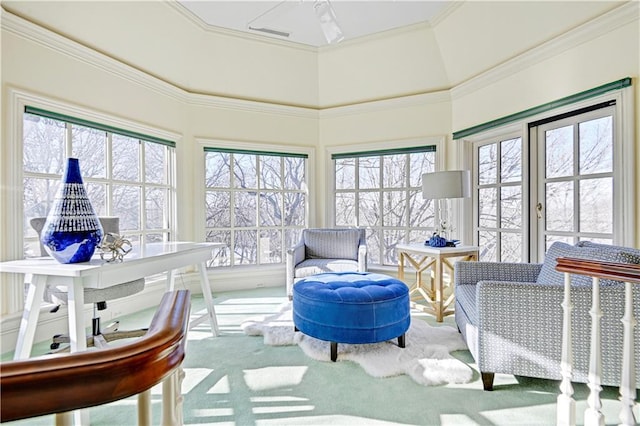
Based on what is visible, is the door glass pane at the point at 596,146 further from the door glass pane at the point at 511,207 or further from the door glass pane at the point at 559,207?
the door glass pane at the point at 511,207

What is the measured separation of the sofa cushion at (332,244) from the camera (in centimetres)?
392

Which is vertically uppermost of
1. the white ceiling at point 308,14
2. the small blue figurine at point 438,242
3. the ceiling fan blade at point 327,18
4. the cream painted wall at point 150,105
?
the white ceiling at point 308,14

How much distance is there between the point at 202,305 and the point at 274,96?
8.73 ft

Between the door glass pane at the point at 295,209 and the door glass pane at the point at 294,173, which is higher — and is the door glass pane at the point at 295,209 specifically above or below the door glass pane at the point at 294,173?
below

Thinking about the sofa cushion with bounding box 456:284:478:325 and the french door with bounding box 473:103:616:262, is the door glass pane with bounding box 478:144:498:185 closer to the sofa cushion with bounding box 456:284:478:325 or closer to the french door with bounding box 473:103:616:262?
the french door with bounding box 473:103:616:262

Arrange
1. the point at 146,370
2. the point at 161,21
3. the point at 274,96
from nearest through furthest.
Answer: the point at 146,370, the point at 161,21, the point at 274,96

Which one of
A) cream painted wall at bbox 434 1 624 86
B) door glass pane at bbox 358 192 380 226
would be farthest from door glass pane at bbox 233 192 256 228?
cream painted wall at bbox 434 1 624 86

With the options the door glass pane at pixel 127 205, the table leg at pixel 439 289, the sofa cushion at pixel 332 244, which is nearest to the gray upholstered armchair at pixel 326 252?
the sofa cushion at pixel 332 244

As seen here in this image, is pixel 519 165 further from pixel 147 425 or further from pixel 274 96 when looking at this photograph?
pixel 147 425

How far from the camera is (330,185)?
4527 mm

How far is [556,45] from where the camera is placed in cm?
278

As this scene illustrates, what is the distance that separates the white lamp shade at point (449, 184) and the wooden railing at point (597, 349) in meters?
1.80

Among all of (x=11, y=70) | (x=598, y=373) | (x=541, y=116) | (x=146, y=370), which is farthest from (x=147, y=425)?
(x=541, y=116)

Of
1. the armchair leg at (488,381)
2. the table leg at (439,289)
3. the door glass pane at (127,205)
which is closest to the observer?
the armchair leg at (488,381)
